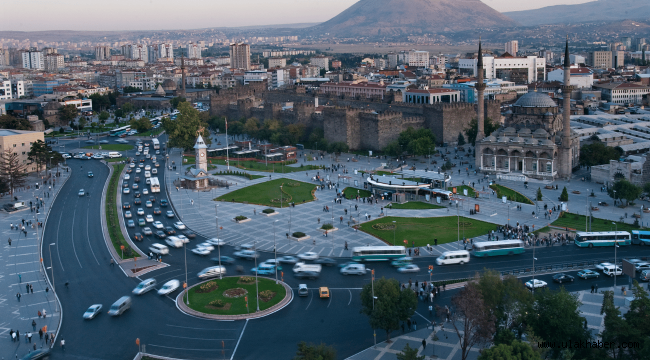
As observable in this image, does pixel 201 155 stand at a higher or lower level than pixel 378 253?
higher

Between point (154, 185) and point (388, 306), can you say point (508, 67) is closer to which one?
point (154, 185)

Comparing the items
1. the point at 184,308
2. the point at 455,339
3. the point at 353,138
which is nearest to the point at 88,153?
the point at 353,138

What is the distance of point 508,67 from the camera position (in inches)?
4422

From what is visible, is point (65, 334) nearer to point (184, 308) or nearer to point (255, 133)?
point (184, 308)

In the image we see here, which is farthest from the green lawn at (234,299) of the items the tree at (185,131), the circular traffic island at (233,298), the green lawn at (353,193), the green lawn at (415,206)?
the tree at (185,131)

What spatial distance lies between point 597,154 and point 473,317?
33531 millimetres

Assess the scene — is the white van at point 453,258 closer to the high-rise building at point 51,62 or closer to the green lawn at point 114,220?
the green lawn at point 114,220

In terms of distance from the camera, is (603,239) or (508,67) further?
(508,67)

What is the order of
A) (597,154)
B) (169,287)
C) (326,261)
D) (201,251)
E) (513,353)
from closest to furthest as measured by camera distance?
1. (513,353)
2. (169,287)
3. (326,261)
4. (201,251)
5. (597,154)

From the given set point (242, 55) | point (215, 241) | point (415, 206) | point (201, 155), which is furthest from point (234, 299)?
point (242, 55)

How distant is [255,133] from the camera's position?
6850 centimetres

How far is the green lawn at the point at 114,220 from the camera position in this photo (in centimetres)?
3133

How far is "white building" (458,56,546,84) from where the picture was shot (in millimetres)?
108625

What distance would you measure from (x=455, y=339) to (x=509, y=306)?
2.30 meters
